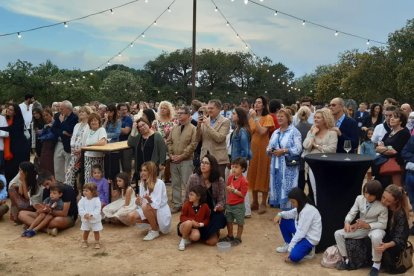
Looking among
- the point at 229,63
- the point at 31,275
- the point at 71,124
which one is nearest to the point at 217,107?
the point at 71,124

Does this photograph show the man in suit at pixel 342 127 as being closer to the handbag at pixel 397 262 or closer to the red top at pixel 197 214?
the handbag at pixel 397 262

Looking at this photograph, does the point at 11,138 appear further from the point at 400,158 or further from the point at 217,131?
the point at 400,158

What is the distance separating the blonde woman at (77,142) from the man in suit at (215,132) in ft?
6.47

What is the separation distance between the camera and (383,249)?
423 cm

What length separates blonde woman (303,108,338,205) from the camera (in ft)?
17.9

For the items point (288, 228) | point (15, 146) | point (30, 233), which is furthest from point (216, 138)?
point (15, 146)

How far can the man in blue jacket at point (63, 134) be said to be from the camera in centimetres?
731

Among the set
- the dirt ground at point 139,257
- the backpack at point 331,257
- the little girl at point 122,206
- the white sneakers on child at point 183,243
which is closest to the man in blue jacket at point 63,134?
the little girl at point 122,206

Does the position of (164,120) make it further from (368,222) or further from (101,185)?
(368,222)

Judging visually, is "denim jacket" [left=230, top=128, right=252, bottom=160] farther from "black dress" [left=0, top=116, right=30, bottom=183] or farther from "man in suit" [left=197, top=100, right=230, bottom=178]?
"black dress" [left=0, top=116, right=30, bottom=183]

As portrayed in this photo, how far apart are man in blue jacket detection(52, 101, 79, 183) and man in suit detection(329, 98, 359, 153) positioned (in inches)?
167

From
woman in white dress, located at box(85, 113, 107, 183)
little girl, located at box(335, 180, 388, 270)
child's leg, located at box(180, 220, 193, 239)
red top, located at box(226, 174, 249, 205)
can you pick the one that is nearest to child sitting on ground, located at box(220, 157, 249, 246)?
red top, located at box(226, 174, 249, 205)

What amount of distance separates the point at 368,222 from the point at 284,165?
6.11ft

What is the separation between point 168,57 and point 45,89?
25.5 meters
